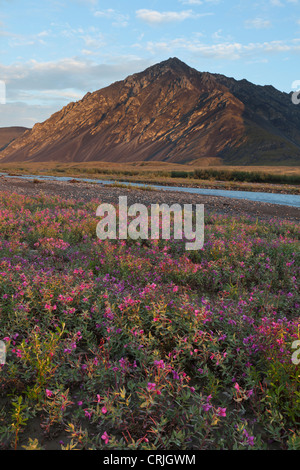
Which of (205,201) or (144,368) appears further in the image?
(205,201)

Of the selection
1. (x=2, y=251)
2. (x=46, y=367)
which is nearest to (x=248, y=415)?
(x=46, y=367)

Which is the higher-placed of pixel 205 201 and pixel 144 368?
pixel 205 201

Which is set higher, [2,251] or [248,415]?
[2,251]

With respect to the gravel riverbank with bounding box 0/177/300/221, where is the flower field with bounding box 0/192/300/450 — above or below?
below

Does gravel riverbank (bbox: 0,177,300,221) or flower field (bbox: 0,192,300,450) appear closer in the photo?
flower field (bbox: 0,192,300,450)

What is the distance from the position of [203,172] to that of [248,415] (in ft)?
242

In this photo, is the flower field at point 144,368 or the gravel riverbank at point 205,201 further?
the gravel riverbank at point 205,201

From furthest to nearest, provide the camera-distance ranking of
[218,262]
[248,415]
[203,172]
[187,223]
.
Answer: [203,172], [187,223], [218,262], [248,415]

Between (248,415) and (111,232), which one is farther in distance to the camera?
(111,232)

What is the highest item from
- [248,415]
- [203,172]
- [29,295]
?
[203,172]

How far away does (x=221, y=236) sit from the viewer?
1042 cm

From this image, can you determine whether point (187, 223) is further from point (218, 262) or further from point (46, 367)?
point (46, 367)

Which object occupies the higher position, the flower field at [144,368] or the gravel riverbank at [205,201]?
the gravel riverbank at [205,201]
